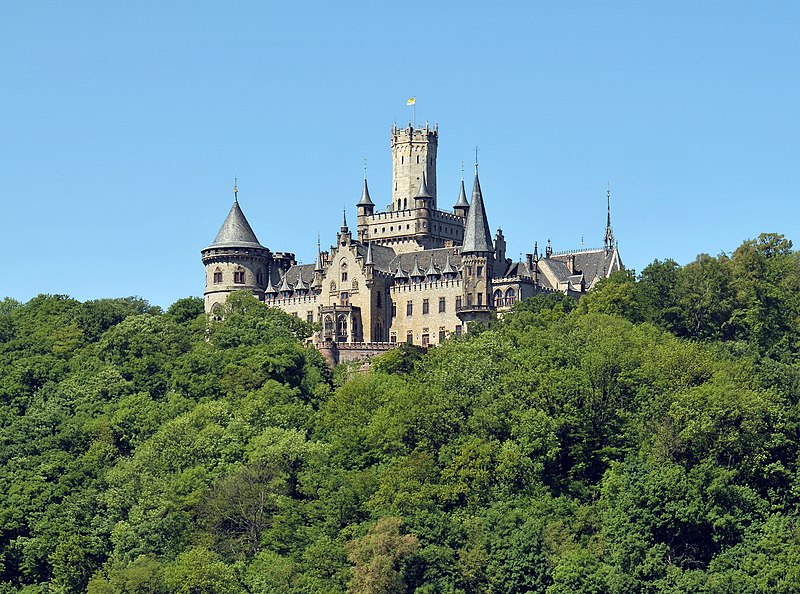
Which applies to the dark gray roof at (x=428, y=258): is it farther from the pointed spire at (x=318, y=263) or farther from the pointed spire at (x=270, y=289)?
the pointed spire at (x=270, y=289)

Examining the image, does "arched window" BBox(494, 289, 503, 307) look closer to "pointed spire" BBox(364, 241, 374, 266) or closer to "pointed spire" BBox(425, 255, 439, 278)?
"pointed spire" BBox(425, 255, 439, 278)

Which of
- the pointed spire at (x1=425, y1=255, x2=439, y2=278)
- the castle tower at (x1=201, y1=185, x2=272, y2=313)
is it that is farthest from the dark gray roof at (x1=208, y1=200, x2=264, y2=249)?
the pointed spire at (x1=425, y1=255, x2=439, y2=278)

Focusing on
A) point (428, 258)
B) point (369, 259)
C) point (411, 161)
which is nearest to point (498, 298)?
point (428, 258)

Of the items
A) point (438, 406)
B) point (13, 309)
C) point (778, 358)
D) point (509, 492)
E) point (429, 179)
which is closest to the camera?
point (509, 492)

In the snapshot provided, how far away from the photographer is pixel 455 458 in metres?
91.1

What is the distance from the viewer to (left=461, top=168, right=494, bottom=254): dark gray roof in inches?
5034

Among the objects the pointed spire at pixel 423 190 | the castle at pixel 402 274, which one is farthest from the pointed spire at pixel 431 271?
the pointed spire at pixel 423 190

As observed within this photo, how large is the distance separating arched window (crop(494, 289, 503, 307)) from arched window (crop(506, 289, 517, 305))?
1.55ft

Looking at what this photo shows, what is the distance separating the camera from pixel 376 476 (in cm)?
9256

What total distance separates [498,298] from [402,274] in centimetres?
954

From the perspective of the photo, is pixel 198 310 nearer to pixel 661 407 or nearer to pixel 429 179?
pixel 429 179

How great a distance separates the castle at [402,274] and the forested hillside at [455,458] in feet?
33.9

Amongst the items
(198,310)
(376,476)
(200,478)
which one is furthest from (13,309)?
(376,476)

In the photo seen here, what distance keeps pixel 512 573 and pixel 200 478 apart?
20.2 meters
